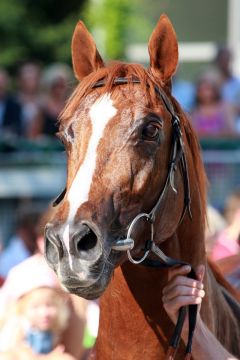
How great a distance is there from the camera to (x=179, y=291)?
4137 millimetres

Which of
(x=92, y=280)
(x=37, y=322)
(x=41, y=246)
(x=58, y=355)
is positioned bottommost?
(x=41, y=246)

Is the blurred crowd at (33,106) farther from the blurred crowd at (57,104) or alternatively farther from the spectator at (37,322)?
the spectator at (37,322)

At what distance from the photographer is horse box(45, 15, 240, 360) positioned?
3.67 metres


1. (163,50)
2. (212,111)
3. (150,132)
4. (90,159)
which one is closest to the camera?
(90,159)

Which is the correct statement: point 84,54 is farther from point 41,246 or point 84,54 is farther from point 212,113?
point 212,113

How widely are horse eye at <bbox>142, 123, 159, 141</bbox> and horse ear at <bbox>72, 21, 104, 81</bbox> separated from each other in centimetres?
51

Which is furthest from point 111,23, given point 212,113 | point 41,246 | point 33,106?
point 41,246

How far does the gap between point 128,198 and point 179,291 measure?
19.8 inches

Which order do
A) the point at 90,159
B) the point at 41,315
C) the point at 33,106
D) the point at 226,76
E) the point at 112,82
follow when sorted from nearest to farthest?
the point at 90,159 → the point at 112,82 → the point at 41,315 → the point at 33,106 → the point at 226,76

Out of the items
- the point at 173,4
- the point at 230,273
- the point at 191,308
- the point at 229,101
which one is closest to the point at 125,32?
the point at 173,4

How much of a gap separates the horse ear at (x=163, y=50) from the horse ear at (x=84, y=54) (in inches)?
10.6

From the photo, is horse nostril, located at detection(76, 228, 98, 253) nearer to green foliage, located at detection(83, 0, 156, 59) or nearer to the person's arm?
the person's arm

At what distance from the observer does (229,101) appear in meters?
12.0

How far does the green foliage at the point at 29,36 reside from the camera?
24125 millimetres
